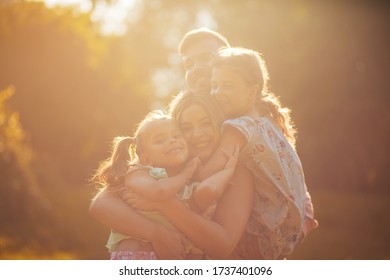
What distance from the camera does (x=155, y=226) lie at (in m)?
2.87

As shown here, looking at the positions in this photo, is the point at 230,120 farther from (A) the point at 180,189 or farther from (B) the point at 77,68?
(B) the point at 77,68

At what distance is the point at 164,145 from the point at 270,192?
513mm

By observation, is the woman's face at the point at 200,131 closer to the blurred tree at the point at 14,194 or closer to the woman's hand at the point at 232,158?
the woman's hand at the point at 232,158

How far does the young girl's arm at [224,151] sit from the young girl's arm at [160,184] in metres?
0.05

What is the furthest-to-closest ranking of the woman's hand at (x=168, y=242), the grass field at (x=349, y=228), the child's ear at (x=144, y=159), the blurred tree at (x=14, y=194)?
the grass field at (x=349, y=228) < the blurred tree at (x=14, y=194) < the child's ear at (x=144, y=159) < the woman's hand at (x=168, y=242)

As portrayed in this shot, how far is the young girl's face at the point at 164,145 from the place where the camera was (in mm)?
2895

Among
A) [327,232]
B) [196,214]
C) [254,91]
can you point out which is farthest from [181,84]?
[196,214]

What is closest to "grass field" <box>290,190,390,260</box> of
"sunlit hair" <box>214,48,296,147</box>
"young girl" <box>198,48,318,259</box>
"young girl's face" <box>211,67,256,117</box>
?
"sunlit hair" <box>214,48,296,147</box>

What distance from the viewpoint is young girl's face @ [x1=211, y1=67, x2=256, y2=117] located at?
3018 mm

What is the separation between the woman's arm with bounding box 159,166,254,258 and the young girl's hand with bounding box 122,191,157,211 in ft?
0.17

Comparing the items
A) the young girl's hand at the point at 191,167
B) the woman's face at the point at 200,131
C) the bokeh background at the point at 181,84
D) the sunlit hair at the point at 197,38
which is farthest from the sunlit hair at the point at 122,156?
the bokeh background at the point at 181,84

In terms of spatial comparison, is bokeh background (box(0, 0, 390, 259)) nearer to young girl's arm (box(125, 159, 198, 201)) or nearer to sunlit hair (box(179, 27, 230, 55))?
sunlit hair (box(179, 27, 230, 55))

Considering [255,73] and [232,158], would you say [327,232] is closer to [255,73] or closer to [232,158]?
[255,73]
